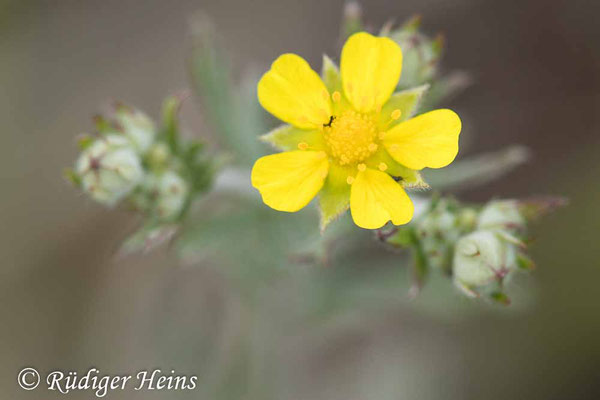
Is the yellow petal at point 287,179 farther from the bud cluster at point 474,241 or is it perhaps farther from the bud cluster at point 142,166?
the bud cluster at point 142,166

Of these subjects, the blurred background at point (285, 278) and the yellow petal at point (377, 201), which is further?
the blurred background at point (285, 278)

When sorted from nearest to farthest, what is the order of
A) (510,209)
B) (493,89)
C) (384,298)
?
1. (510,209)
2. (384,298)
3. (493,89)

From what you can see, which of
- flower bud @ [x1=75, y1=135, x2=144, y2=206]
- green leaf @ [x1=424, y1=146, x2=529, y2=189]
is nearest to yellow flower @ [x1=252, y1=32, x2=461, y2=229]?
flower bud @ [x1=75, y1=135, x2=144, y2=206]

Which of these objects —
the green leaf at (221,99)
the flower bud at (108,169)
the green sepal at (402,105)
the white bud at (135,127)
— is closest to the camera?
the green sepal at (402,105)

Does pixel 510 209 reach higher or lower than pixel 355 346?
lower

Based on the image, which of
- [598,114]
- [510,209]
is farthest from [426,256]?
[598,114]

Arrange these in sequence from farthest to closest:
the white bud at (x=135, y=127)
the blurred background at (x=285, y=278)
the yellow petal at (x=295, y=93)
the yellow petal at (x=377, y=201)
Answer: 1. the blurred background at (x=285, y=278)
2. the white bud at (x=135, y=127)
3. the yellow petal at (x=295, y=93)
4. the yellow petal at (x=377, y=201)

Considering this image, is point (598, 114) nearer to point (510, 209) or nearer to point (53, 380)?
point (510, 209)

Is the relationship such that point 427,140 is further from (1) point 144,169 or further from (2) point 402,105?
(1) point 144,169

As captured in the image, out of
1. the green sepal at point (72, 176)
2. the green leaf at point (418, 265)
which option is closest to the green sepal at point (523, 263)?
the green leaf at point (418, 265)
